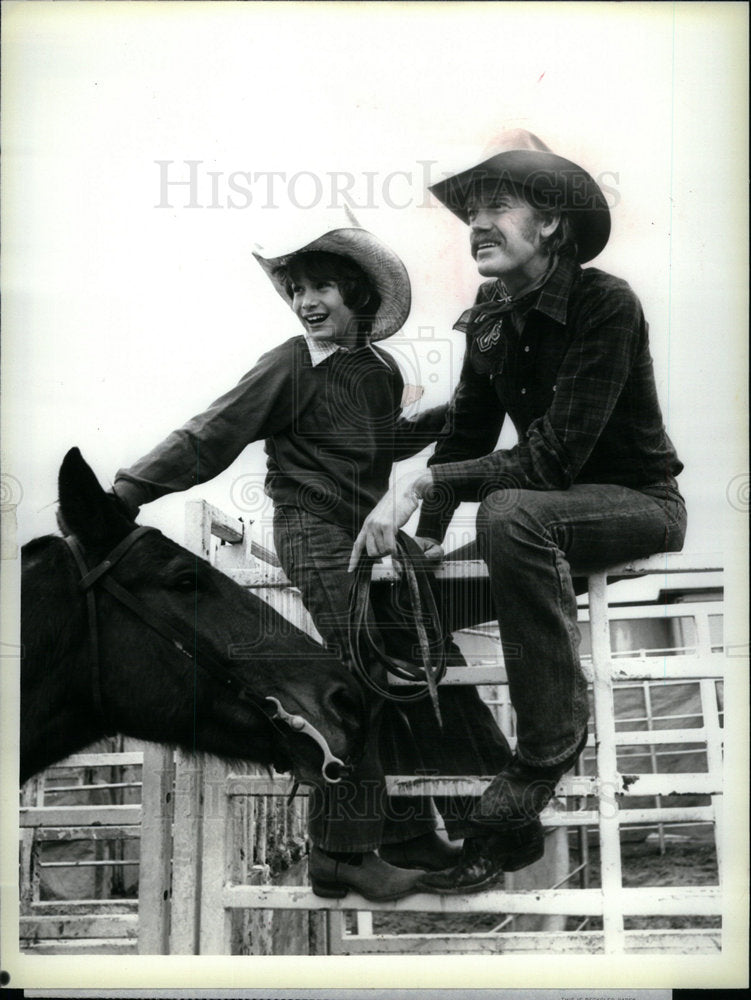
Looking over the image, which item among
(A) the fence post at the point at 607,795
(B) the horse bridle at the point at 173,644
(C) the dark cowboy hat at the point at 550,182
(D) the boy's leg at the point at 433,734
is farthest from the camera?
(C) the dark cowboy hat at the point at 550,182

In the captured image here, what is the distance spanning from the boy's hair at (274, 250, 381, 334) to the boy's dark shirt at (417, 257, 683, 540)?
39 cm

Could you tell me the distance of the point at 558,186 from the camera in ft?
11.2

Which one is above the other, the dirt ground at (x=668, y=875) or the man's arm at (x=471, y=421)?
the man's arm at (x=471, y=421)

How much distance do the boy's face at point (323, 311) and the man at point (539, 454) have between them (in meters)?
0.40

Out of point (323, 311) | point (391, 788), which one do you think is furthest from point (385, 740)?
point (323, 311)

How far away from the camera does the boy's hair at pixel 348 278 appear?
3477 millimetres

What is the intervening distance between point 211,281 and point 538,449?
1.31 metres

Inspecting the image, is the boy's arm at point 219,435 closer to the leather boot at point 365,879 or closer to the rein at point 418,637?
the rein at point 418,637

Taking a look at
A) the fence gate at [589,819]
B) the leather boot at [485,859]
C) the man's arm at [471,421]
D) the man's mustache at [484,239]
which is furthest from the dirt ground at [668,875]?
the man's mustache at [484,239]

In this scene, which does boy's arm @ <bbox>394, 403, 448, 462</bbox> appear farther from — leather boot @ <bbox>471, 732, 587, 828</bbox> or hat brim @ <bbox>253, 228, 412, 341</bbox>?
leather boot @ <bbox>471, 732, 587, 828</bbox>

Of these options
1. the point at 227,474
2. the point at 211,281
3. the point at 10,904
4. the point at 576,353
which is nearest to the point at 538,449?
the point at 576,353

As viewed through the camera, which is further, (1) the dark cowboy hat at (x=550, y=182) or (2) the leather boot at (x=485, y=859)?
(1) the dark cowboy hat at (x=550, y=182)

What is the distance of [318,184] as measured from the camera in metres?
3.51

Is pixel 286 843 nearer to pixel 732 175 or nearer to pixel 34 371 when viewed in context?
pixel 34 371
